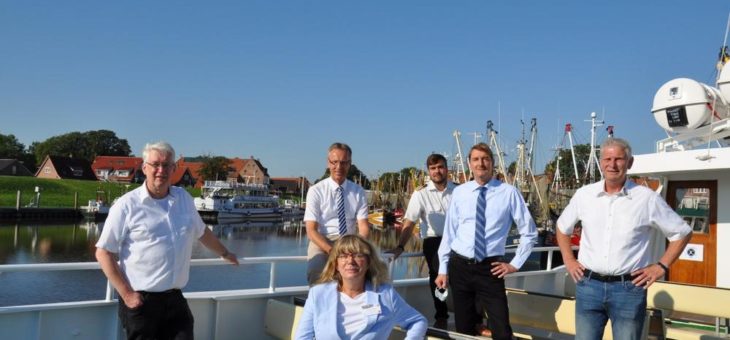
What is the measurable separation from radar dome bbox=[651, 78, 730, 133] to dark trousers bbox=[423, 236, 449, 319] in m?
4.73

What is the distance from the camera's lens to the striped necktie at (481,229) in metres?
4.31

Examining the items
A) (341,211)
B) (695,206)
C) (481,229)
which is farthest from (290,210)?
(481,229)

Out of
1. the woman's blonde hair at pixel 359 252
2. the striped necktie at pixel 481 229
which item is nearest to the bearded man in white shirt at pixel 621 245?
the striped necktie at pixel 481 229

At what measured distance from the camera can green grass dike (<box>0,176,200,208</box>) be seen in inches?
2302

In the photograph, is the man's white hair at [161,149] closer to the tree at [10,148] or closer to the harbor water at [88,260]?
the harbor water at [88,260]

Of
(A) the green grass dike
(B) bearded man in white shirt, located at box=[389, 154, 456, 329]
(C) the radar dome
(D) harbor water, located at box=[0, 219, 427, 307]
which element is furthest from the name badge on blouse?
(A) the green grass dike

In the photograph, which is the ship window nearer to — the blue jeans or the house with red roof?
the blue jeans

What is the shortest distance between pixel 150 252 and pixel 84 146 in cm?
12776

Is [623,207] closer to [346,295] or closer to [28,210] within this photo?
[346,295]

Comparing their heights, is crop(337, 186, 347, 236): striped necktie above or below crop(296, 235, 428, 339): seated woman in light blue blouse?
above

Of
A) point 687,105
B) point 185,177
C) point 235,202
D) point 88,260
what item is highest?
point 185,177

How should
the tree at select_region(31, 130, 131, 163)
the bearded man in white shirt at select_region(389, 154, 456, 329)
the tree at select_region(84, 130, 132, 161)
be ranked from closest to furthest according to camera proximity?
the bearded man in white shirt at select_region(389, 154, 456, 329) < the tree at select_region(31, 130, 131, 163) < the tree at select_region(84, 130, 132, 161)

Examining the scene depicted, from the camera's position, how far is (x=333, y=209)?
489 cm

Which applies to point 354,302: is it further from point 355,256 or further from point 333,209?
point 333,209
